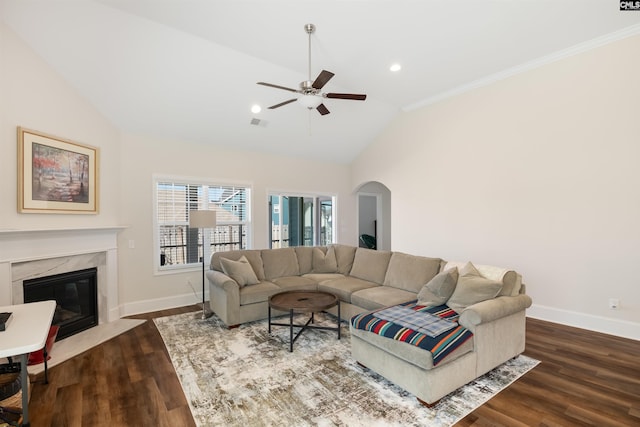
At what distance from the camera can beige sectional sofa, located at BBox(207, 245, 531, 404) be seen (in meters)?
2.44

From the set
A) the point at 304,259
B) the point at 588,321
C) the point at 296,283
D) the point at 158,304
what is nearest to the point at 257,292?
the point at 296,283

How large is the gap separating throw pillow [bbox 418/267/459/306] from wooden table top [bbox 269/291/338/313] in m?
1.09

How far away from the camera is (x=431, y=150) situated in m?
5.64

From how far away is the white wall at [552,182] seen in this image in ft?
11.8

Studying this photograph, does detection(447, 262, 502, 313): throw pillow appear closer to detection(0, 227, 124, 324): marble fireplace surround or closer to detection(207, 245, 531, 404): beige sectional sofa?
detection(207, 245, 531, 404): beige sectional sofa

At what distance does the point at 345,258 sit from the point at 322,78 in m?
3.03

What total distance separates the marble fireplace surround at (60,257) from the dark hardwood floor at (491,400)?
0.94 m

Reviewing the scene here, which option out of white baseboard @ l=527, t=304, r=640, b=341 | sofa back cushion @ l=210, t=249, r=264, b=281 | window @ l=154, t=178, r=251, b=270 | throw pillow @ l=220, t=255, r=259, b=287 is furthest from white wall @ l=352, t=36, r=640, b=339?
window @ l=154, t=178, r=251, b=270

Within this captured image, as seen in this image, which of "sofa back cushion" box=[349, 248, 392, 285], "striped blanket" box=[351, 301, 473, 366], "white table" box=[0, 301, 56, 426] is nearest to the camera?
"white table" box=[0, 301, 56, 426]

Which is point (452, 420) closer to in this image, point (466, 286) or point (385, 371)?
point (385, 371)

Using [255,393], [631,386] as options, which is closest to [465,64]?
[631,386]

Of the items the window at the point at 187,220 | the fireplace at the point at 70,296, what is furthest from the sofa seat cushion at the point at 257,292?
the fireplace at the point at 70,296

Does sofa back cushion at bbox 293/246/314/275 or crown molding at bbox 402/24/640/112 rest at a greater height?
crown molding at bbox 402/24/640/112

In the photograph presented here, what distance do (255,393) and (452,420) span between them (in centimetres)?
154
